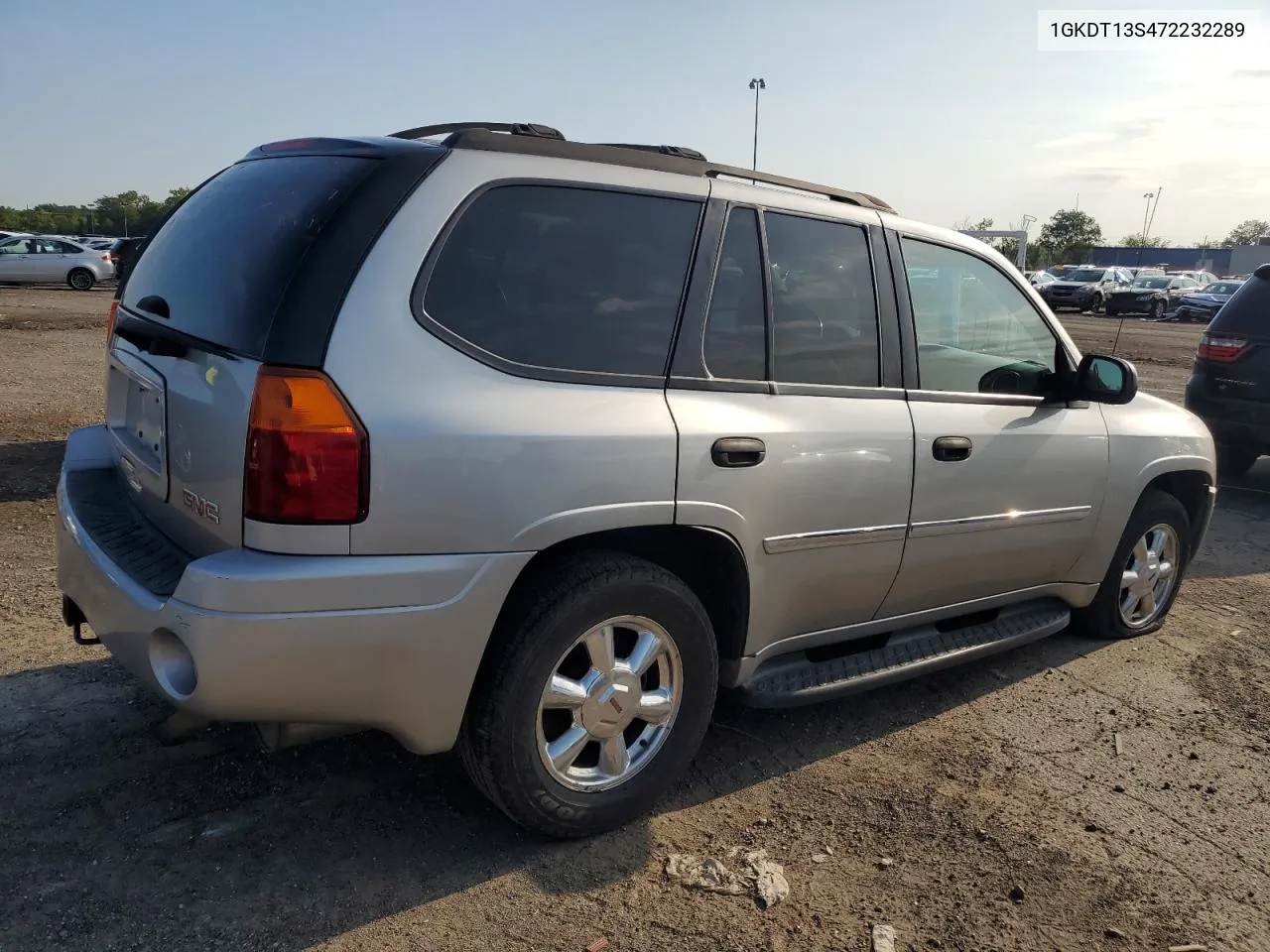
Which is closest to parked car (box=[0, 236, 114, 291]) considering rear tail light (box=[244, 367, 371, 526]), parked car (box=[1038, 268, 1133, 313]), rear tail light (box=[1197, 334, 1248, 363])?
rear tail light (box=[1197, 334, 1248, 363])

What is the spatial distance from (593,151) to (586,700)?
5.04 feet

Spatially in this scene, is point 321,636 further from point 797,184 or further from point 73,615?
point 797,184

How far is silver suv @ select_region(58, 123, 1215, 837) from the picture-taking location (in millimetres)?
2271

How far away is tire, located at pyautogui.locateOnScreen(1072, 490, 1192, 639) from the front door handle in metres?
1.37

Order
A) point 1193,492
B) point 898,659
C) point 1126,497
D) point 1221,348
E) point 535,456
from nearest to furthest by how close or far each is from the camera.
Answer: point 535,456
point 898,659
point 1126,497
point 1193,492
point 1221,348

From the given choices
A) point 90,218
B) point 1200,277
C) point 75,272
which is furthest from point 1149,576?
point 90,218

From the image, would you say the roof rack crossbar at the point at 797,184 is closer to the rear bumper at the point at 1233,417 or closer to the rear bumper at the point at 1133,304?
the rear bumper at the point at 1233,417

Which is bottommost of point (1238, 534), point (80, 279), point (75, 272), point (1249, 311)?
point (1238, 534)

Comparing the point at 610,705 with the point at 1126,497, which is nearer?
the point at 610,705

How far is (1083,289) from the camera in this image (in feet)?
112

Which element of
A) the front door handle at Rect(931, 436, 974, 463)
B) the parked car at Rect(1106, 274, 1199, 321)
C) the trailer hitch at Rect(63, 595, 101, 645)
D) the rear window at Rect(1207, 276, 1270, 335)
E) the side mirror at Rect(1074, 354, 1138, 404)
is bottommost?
the trailer hitch at Rect(63, 595, 101, 645)

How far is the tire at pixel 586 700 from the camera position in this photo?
100 inches

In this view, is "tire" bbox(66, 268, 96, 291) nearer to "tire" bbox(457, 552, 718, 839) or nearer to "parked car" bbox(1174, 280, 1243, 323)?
"tire" bbox(457, 552, 718, 839)

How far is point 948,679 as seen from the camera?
4.20 meters
